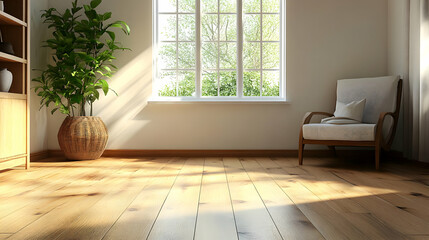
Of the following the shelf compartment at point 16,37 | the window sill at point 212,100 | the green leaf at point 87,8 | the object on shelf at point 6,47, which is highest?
the green leaf at point 87,8

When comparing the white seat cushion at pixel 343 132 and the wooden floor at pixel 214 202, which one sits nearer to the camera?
the wooden floor at pixel 214 202

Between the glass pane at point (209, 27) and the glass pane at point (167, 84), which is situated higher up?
the glass pane at point (209, 27)

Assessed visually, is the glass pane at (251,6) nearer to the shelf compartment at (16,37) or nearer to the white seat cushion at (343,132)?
the white seat cushion at (343,132)

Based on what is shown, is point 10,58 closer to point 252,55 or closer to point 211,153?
point 211,153

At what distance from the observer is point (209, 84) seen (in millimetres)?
5070

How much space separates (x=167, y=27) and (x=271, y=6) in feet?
4.48

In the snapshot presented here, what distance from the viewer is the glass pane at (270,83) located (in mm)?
5090

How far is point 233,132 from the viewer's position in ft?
16.2

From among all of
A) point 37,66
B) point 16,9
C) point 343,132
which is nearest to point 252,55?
point 343,132

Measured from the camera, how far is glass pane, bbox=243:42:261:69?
16.6 feet

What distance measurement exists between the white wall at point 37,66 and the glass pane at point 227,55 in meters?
2.18

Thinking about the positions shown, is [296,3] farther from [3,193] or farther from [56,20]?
[3,193]

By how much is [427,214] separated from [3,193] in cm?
253

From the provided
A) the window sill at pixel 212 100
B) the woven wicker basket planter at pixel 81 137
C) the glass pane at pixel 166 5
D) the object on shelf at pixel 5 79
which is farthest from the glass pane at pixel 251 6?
the object on shelf at pixel 5 79
